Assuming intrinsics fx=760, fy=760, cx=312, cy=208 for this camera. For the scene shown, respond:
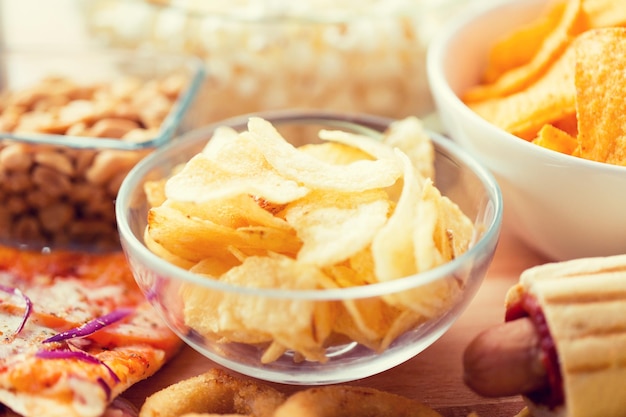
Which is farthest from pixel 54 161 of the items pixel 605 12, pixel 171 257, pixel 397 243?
pixel 605 12

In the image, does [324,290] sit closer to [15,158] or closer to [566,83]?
[566,83]

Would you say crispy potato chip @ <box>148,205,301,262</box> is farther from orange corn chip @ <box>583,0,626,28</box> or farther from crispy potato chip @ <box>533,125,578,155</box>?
orange corn chip @ <box>583,0,626,28</box>

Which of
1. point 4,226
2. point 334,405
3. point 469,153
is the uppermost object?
point 469,153

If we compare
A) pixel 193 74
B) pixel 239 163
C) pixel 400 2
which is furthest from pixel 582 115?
pixel 193 74

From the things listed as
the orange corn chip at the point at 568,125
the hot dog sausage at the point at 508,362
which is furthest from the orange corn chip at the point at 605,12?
the hot dog sausage at the point at 508,362

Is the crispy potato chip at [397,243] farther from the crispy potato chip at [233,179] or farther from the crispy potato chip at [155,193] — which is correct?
the crispy potato chip at [155,193]

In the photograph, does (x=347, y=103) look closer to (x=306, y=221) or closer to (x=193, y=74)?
(x=193, y=74)
